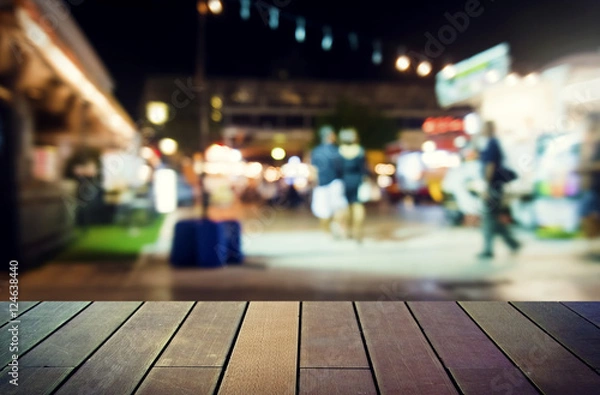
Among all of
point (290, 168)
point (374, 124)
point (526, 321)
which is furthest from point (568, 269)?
point (374, 124)

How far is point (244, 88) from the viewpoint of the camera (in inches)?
1826

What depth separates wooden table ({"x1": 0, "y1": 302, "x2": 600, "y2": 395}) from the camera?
6.86 ft

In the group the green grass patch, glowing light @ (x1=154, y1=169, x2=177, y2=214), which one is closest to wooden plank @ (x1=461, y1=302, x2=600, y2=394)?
the green grass patch

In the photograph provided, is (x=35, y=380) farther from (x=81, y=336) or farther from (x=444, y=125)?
(x=444, y=125)

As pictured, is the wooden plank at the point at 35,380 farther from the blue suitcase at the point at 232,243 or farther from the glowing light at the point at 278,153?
the glowing light at the point at 278,153

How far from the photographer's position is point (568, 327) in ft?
9.09

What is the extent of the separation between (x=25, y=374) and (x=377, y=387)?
4.95ft

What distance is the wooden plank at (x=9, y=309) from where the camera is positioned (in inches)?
116

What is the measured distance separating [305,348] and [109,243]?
751 centimetres

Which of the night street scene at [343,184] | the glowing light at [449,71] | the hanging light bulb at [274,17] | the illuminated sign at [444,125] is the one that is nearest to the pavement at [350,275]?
the night street scene at [343,184]

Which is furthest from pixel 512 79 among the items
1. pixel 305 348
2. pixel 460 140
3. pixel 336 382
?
pixel 336 382

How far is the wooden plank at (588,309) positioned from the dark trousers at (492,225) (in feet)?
11.8

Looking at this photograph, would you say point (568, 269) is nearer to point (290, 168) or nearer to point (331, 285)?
point (331, 285)

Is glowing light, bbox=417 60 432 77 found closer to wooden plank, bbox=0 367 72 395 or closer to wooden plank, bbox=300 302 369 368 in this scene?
wooden plank, bbox=300 302 369 368
